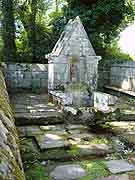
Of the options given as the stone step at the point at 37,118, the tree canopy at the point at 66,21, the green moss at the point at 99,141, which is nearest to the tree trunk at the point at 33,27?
the tree canopy at the point at 66,21

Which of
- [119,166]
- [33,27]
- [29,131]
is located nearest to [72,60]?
[29,131]

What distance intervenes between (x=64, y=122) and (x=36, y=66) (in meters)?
4.77

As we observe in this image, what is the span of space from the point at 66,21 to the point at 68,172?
9.56 metres

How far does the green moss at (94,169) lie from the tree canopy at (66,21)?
8.70 metres

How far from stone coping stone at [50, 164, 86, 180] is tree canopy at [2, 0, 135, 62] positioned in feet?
29.2

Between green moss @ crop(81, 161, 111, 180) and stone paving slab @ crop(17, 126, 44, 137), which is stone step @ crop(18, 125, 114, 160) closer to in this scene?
stone paving slab @ crop(17, 126, 44, 137)

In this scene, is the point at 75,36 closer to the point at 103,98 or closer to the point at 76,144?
the point at 103,98

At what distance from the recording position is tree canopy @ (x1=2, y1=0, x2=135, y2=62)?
11.9 m

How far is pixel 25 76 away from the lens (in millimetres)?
10398

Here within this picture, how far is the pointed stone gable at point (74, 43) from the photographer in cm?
883

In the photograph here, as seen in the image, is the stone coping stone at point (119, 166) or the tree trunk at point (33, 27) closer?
the stone coping stone at point (119, 166)

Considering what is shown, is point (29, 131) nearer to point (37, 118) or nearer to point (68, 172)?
point (37, 118)

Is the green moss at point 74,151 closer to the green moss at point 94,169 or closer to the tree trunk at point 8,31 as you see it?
the green moss at point 94,169

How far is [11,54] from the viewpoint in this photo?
40.4 ft
